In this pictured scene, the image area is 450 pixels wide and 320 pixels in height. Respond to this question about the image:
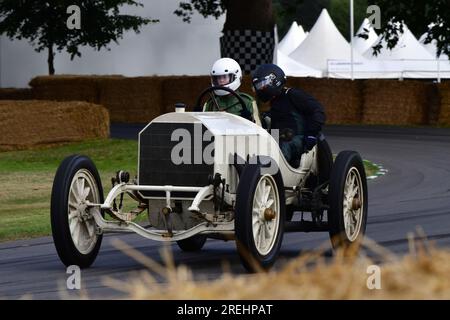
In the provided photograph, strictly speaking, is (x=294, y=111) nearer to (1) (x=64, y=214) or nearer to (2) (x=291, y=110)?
(2) (x=291, y=110)

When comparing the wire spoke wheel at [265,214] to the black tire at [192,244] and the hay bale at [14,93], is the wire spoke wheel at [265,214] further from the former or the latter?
the hay bale at [14,93]

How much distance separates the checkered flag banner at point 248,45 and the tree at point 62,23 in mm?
6780

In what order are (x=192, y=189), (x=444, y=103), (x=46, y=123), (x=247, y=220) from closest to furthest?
(x=247, y=220) < (x=192, y=189) < (x=46, y=123) < (x=444, y=103)

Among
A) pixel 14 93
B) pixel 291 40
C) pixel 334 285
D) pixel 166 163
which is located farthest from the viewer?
pixel 291 40

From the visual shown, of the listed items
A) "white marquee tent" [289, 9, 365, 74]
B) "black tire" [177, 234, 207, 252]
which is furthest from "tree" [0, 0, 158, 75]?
"black tire" [177, 234, 207, 252]

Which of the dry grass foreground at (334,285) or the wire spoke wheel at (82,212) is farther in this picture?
the wire spoke wheel at (82,212)

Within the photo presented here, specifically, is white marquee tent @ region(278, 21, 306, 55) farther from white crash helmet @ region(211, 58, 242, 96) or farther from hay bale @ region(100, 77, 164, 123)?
white crash helmet @ region(211, 58, 242, 96)

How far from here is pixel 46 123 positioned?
2702 centimetres

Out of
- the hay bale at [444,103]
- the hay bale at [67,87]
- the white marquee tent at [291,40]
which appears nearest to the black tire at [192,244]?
the hay bale at [444,103]

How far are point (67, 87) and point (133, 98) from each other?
189 centimetres

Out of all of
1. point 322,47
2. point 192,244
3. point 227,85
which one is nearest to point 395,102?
point 322,47

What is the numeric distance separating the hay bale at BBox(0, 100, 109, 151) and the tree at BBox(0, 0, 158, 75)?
8.40 m

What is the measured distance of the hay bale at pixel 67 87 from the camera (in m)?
36.4

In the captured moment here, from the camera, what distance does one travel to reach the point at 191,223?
9.51 meters
